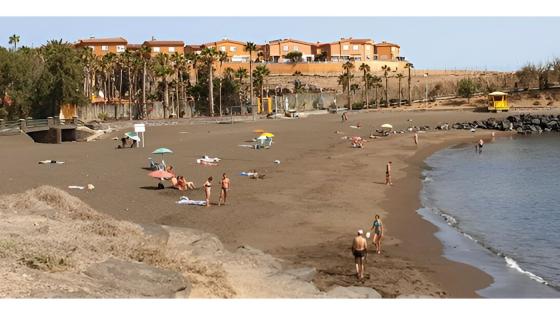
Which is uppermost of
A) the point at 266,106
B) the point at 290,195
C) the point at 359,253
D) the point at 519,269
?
the point at 266,106

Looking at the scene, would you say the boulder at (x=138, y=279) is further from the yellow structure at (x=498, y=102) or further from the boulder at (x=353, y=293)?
the yellow structure at (x=498, y=102)

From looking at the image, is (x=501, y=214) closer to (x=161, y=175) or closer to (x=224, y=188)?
(x=224, y=188)

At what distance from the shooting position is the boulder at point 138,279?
10.5 m

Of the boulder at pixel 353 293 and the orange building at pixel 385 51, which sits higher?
the orange building at pixel 385 51

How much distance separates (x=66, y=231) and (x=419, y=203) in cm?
1502

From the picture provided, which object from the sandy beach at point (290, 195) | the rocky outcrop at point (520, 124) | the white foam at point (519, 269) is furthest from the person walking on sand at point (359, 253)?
the rocky outcrop at point (520, 124)

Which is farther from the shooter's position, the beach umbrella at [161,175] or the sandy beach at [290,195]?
the beach umbrella at [161,175]

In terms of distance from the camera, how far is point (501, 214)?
2383 cm

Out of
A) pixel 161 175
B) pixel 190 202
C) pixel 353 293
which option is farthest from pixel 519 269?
pixel 161 175

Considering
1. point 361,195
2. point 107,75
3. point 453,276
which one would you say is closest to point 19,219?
point 453,276

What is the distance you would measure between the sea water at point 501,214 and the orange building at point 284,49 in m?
77.1

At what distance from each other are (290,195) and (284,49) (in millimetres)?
98068

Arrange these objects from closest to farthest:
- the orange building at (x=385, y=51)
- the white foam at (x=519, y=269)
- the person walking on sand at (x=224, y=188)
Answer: the white foam at (x=519, y=269)
the person walking on sand at (x=224, y=188)
the orange building at (x=385, y=51)
